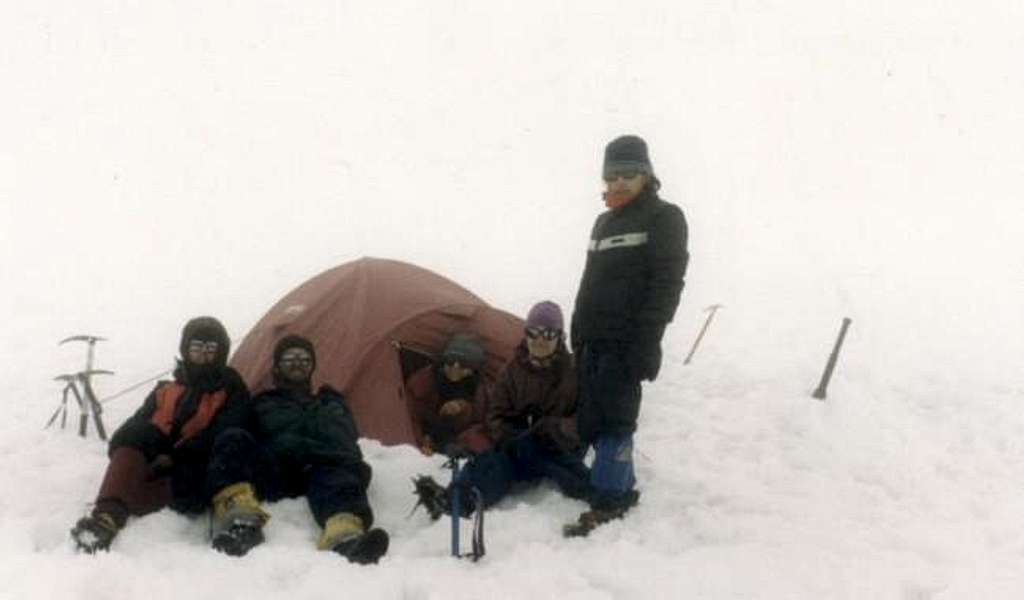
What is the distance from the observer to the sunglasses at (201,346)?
550 cm

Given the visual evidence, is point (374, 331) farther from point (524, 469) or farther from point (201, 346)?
point (524, 469)

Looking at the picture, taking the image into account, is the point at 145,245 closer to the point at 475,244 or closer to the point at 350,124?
the point at 475,244

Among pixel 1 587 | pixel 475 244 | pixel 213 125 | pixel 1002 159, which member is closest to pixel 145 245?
pixel 475 244

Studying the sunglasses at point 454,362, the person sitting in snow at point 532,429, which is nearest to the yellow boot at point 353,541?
the person sitting in snow at point 532,429

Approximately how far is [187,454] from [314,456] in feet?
2.38

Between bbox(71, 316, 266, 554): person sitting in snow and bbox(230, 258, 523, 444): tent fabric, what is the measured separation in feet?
4.18

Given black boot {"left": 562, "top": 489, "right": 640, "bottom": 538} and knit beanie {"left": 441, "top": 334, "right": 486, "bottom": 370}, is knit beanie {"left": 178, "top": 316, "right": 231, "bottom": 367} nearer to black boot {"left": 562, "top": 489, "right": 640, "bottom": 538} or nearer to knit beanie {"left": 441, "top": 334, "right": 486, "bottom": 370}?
knit beanie {"left": 441, "top": 334, "right": 486, "bottom": 370}

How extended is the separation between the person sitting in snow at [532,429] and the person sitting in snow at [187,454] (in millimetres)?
1019

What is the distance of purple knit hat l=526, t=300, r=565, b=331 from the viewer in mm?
6051

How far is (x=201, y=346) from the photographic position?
5.50 m

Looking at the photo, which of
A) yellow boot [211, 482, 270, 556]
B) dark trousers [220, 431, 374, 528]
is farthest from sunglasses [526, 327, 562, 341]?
yellow boot [211, 482, 270, 556]

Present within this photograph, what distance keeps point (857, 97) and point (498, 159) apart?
54.8 feet

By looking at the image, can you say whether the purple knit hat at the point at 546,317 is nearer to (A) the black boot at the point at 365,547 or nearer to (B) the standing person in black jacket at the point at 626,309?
(B) the standing person in black jacket at the point at 626,309

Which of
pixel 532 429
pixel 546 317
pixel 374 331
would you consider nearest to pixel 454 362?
pixel 374 331
